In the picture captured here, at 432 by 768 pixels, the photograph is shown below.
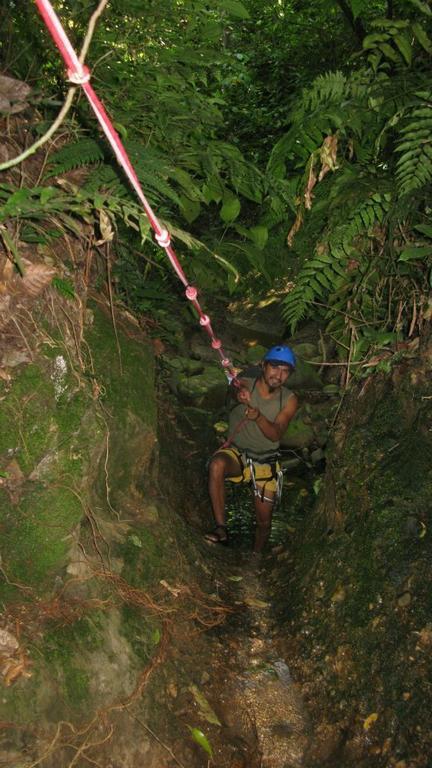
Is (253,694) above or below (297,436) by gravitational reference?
above

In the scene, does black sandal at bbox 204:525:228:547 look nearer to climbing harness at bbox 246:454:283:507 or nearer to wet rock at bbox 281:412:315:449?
climbing harness at bbox 246:454:283:507

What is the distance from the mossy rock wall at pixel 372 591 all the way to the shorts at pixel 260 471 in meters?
0.91

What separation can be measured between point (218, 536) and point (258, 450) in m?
0.82

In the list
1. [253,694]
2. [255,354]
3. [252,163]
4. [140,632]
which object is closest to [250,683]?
[253,694]

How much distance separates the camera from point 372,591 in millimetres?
3004

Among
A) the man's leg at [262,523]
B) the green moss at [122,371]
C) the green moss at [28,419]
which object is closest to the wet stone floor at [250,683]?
the man's leg at [262,523]

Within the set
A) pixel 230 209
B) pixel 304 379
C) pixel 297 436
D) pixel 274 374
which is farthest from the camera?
pixel 304 379

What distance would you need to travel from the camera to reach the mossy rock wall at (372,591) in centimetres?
256

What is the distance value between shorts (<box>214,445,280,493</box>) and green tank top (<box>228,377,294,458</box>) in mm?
65

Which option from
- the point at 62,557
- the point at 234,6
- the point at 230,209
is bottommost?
the point at 62,557

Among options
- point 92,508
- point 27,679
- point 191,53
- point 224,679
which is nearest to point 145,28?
point 191,53

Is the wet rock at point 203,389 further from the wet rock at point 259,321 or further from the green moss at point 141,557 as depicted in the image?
the green moss at point 141,557

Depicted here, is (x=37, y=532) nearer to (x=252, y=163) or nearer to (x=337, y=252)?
(x=337, y=252)

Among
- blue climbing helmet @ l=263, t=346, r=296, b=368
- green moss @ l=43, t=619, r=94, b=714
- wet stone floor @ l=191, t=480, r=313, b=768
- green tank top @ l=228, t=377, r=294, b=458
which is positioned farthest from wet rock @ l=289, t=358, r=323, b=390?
green moss @ l=43, t=619, r=94, b=714
